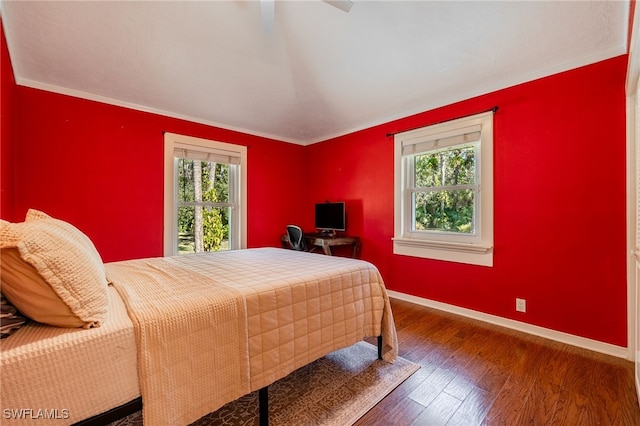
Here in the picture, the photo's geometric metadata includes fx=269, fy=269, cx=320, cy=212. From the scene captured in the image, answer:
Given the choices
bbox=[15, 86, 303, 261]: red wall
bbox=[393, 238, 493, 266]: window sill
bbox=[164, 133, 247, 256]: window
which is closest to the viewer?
bbox=[15, 86, 303, 261]: red wall

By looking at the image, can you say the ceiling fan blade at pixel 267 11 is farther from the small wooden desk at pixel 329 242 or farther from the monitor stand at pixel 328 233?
the monitor stand at pixel 328 233

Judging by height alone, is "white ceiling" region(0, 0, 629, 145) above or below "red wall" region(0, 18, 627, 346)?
above

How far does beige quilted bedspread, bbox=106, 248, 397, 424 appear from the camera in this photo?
1.06 m

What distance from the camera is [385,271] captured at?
3.67 m

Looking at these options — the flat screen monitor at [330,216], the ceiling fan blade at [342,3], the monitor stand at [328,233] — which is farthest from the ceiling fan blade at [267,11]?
the monitor stand at [328,233]

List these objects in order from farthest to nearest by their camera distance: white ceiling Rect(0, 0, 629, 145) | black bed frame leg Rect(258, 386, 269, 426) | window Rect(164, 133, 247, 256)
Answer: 1. window Rect(164, 133, 247, 256)
2. white ceiling Rect(0, 0, 629, 145)
3. black bed frame leg Rect(258, 386, 269, 426)

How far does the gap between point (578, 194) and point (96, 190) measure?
4.65 m

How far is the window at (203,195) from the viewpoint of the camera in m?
3.43

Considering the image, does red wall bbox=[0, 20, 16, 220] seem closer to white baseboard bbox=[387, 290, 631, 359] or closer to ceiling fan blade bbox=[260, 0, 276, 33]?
ceiling fan blade bbox=[260, 0, 276, 33]

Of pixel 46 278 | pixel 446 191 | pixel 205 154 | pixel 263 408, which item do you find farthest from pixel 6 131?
pixel 446 191

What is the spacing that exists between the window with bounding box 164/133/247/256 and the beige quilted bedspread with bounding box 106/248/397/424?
152 centimetres

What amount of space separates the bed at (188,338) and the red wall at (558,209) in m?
1.47

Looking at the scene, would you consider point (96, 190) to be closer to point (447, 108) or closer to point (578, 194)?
point (447, 108)

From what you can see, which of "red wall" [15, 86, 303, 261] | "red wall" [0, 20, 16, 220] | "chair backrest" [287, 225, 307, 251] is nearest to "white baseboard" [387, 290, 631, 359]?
"chair backrest" [287, 225, 307, 251]
